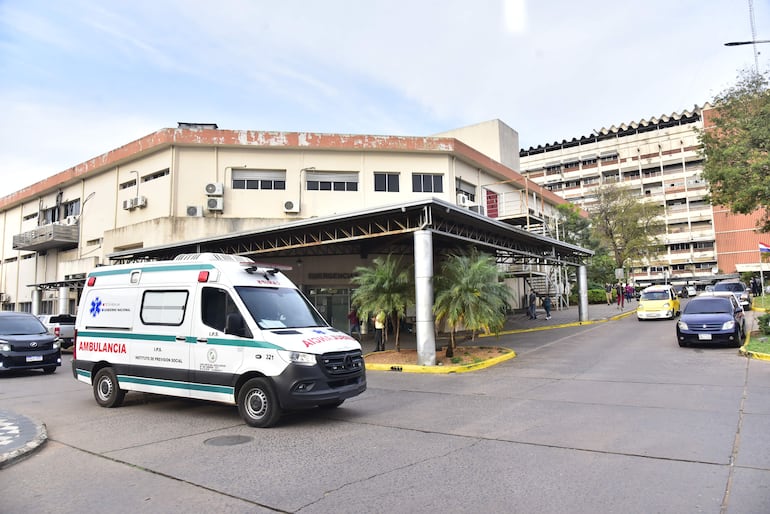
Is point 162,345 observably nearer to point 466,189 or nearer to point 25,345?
point 25,345

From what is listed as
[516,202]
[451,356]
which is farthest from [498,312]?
[516,202]

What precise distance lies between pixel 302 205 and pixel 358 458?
69.7 feet

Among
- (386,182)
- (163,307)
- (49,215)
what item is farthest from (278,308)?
(49,215)

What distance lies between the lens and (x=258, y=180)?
86.8ft

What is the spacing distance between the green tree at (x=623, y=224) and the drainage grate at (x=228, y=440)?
45.3 meters

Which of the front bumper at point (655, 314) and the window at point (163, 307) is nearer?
the window at point (163, 307)

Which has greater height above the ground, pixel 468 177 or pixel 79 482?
pixel 468 177

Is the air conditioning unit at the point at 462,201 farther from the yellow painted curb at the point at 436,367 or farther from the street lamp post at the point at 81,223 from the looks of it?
the street lamp post at the point at 81,223

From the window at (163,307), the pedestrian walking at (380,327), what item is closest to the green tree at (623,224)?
the pedestrian walking at (380,327)

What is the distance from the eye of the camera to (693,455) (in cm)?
575

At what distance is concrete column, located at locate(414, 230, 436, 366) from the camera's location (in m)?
15.1

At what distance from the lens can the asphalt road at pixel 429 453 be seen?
4621 millimetres

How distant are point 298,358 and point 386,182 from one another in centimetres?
2030

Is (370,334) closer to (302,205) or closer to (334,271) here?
(334,271)
